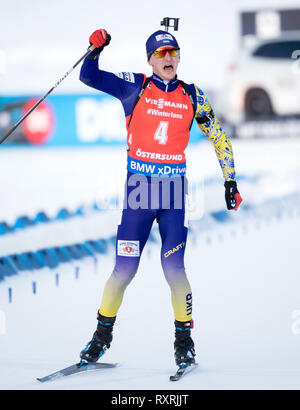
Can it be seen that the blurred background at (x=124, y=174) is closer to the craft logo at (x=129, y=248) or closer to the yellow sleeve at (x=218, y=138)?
the craft logo at (x=129, y=248)

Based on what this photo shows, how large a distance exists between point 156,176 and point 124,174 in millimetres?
5795

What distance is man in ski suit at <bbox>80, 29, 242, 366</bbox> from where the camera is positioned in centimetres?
396

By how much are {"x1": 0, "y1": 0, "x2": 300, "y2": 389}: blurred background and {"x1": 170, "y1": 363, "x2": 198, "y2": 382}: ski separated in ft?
0.25

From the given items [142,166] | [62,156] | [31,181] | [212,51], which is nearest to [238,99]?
[212,51]

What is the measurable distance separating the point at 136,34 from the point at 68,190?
12.1 feet

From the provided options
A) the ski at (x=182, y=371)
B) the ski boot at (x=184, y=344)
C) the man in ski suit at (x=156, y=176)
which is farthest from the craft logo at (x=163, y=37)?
the ski at (x=182, y=371)

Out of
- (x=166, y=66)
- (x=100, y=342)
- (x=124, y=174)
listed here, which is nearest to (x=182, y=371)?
(x=100, y=342)

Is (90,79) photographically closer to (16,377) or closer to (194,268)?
(16,377)

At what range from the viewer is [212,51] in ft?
39.5

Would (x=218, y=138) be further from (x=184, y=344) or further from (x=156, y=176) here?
(x=184, y=344)

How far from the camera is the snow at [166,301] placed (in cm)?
396

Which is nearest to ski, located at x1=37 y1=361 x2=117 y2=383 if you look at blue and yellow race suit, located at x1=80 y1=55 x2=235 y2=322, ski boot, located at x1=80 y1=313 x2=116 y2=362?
ski boot, located at x1=80 y1=313 x2=116 y2=362

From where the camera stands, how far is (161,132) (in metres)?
3.96
